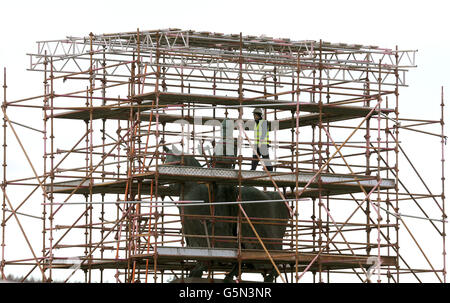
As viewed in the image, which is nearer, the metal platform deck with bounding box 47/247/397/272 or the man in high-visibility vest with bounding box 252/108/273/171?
the metal platform deck with bounding box 47/247/397/272

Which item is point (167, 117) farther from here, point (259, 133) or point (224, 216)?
point (224, 216)

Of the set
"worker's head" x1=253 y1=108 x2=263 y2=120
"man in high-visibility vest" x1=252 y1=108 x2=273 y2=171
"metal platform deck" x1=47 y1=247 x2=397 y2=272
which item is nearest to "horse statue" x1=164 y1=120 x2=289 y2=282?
"metal platform deck" x1=47 y1=247 x2=397 y2=272

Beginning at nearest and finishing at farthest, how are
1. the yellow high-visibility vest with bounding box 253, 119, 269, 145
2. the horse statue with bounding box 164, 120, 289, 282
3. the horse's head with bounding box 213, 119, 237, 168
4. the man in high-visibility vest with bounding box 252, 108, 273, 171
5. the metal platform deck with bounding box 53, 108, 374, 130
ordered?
the horse statue with bounding box 164, 120, 289, 282, the horse's head with bounding box 213, 119, 237, 168, the man in high-visibility vest with bounding box 252, 108, 273, 171, the yellow high-visibility vest with bounding box 253, 119, 269, 145, the metal platform deck with bounding box 53, 108, 374, 130

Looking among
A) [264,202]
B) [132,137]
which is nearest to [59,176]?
[132,137]

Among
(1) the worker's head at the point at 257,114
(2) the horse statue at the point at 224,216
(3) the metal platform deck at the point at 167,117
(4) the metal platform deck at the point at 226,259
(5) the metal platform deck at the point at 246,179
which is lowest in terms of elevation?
(4) the metal platform deck at the point at 226,259

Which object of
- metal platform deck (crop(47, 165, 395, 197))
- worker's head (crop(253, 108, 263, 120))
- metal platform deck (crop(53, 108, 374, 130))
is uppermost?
metal platform deck (crop(53, 108, 374, 130))

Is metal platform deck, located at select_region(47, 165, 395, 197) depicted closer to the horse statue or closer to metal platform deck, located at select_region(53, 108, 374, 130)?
the horse statue

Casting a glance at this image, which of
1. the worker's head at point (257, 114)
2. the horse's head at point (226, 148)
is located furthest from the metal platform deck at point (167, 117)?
the worker's head at point (257, 114)

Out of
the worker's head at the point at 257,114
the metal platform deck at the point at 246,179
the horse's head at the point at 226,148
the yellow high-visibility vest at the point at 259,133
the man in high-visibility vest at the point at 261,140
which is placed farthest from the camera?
the worker's head at the point at 257,114

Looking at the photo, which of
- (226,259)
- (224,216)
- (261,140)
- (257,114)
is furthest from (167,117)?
(226,259)

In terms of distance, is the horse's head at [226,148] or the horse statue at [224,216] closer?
the horse statue at [224,216]

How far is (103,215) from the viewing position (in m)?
56.4

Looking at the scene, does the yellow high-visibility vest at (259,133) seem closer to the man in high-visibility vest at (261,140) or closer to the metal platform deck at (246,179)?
the man in high-visibility vest at (261,140)

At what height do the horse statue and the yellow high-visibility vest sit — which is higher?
the yellow high-visibility vest
